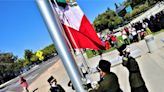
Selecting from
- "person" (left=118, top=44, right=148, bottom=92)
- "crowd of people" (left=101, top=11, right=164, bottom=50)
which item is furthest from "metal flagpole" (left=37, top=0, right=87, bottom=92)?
"crowd of people" (left=101, top=11, right=164, bottom=50)

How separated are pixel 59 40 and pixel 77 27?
1.00 meters

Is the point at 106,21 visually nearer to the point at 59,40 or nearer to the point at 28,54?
the point at 28,54

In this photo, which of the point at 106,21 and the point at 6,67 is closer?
the point at 106,21

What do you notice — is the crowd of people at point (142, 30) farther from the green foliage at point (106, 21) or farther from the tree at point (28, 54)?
the tree at point (28, 54)

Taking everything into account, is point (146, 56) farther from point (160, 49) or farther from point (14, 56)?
point (14, 56)

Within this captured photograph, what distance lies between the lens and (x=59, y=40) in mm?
3711

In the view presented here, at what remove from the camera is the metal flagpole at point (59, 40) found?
3684 millimetres

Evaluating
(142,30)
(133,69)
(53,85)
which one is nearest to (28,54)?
(142,30)

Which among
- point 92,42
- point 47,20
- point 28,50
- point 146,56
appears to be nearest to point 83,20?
→ point 92,42

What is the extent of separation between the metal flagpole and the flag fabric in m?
0.50

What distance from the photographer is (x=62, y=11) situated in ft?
14.4

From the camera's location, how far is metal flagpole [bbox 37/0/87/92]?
12.1ft

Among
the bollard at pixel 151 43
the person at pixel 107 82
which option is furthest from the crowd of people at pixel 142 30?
the person at pixel 107 82

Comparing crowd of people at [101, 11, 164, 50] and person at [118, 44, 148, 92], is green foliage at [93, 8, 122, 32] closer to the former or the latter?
crowd of people at [101, 11, 164, 50]
